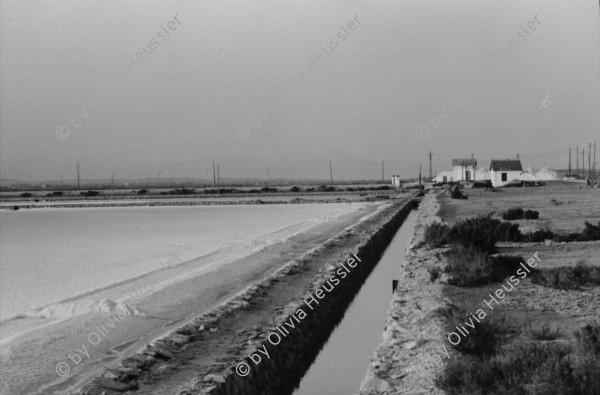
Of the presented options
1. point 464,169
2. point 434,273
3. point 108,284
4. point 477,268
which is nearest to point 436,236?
point 434,273

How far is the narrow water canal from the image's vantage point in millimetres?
6832

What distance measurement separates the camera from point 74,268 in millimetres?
15375

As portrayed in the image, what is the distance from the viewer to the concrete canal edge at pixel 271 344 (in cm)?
552

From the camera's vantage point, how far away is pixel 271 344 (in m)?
6.75

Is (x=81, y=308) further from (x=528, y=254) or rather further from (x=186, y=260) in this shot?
(x=528, y=254)

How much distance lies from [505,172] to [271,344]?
66862 millimetres

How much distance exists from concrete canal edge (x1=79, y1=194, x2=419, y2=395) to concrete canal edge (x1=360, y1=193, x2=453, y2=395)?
117 cm

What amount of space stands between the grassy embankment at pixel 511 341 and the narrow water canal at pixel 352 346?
131 centimetres

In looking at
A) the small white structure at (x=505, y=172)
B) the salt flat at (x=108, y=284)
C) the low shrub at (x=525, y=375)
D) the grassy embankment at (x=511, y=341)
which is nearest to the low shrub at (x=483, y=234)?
the grassy embankment at (x=511, y=341)

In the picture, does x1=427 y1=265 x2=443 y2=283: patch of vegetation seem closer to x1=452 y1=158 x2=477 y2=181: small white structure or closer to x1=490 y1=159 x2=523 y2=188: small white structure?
x1=490 y1=159 x2=523 y2=188: small white structure

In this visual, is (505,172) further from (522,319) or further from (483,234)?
(522,319)

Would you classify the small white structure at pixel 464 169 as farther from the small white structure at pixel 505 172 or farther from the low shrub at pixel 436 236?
the low shrub at pixel 436 236

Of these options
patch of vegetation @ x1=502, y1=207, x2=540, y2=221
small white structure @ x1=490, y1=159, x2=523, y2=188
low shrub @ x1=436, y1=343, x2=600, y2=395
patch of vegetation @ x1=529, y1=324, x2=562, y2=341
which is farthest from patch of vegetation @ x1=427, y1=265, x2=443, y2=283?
small white structure @ x1=490, y1=159, x2=523, y2=188

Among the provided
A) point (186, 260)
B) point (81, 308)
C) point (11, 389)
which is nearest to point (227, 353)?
point (11, 389)
